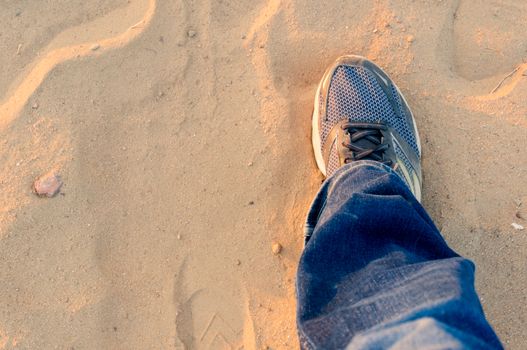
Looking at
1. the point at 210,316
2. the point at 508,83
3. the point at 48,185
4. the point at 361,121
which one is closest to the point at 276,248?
the point at 210,316

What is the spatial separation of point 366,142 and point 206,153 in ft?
2.03

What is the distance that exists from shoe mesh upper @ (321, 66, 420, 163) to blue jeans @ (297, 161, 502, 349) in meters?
0.32

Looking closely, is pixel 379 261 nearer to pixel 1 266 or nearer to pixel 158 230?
pixel 158 230

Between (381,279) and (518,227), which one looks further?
(518,227)

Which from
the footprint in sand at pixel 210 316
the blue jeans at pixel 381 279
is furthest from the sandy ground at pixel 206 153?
the blue jeans at pixel 381 279

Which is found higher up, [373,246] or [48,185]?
[48,185]

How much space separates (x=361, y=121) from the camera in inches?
72.5

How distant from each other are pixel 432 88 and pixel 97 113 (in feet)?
4.31

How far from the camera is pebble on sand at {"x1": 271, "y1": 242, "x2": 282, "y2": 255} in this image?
172 centimetres

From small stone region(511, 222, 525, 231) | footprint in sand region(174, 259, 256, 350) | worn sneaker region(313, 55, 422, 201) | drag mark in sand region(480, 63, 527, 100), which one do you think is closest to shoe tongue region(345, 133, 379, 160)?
Answer: worn sneaker region(313, 55, 422, 201)

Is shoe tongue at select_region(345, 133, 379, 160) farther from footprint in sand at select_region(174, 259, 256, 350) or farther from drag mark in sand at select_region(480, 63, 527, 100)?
footprint in sand at select_region(174, 259, 256, 350)

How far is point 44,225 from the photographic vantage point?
5.58ft

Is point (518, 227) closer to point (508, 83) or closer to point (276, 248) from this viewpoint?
point (508, 83)

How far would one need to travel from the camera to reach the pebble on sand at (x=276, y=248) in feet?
5.63
